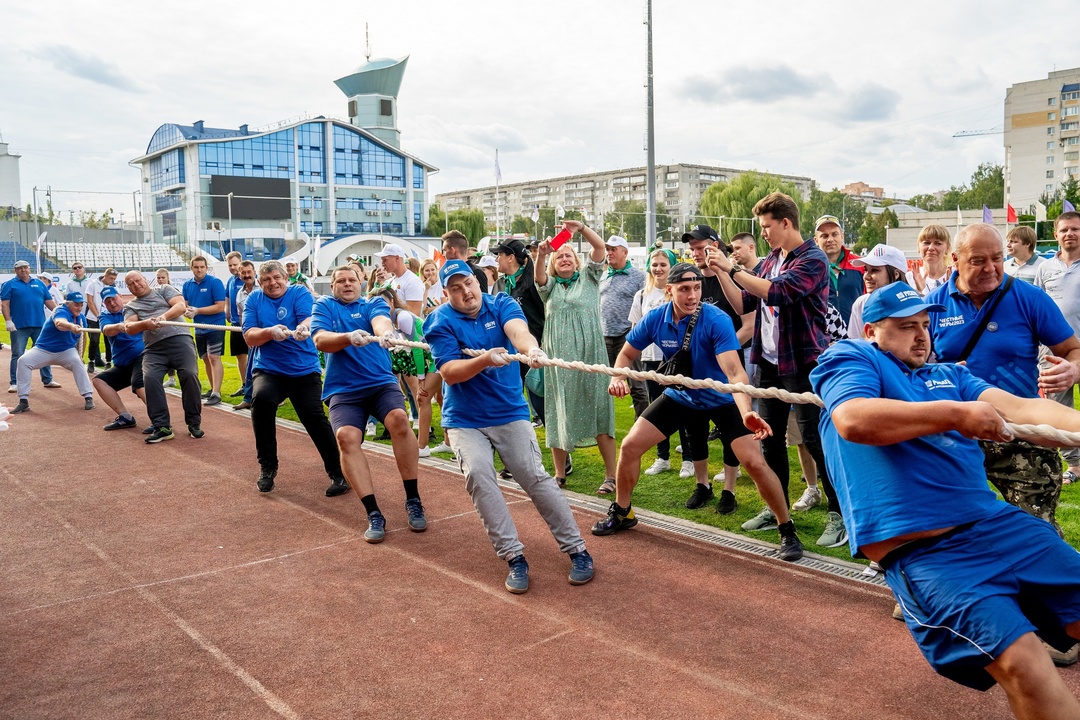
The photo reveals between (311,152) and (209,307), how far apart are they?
→ 8141 cm

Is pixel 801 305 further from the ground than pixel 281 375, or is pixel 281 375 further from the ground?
pixel 801 305

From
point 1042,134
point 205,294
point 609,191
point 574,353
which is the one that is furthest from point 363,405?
point 609,191

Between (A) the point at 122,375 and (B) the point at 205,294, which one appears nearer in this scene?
(A) the point at 122,375

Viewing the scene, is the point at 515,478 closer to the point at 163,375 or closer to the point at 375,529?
the point at 375,529

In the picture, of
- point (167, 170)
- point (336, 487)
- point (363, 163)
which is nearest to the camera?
point (336, 487)

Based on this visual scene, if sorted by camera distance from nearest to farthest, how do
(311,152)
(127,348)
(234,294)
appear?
1. (127,348)
2. (234,294)
3. (311,152)

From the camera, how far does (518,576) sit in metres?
5.03

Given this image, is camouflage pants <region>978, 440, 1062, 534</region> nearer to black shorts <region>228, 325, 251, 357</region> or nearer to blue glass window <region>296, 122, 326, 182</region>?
black shorts <region>228, 325, 251, 357</region>

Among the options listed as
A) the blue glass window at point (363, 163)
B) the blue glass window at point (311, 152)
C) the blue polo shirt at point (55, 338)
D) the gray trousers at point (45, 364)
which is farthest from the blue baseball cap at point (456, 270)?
the blue glass window at point (363, 163)

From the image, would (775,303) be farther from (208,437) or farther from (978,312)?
(208,437)

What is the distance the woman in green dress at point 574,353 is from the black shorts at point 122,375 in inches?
233

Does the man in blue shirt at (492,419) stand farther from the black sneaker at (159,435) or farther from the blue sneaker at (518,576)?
the black sneaker at (159,435)

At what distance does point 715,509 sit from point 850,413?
12.3ft

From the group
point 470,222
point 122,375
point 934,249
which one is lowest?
point 122,375
